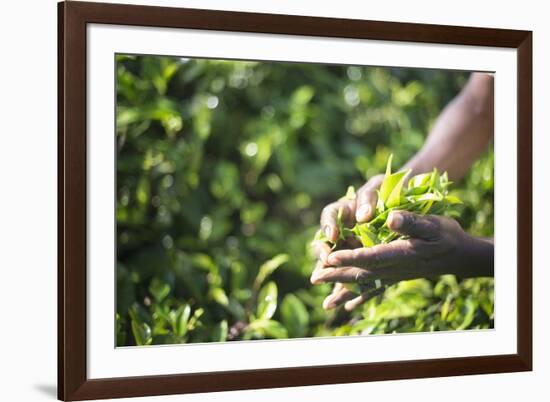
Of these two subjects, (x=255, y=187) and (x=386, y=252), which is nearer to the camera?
(x=386, y=252)

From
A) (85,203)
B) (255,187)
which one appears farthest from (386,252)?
(255,187)

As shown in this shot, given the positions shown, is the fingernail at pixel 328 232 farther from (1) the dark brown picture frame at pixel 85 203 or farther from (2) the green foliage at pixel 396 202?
(1) the dark brown picture frame at pixel 85 203

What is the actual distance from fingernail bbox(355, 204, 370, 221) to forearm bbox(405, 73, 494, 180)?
0.39ft

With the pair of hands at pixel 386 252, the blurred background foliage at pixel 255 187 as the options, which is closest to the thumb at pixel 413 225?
the pair of hands at pixel 386 252

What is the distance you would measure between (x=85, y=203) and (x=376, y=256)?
0.41 meters

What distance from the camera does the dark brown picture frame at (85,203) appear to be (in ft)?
3.80

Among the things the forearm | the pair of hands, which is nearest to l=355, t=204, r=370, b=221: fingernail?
the pair of hands

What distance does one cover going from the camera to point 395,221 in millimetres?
1298

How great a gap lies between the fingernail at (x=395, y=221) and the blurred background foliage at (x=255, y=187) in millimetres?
140

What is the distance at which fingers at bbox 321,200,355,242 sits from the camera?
4.31ft

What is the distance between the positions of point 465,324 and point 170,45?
61 centimetres

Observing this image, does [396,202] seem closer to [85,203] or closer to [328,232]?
[328,232]

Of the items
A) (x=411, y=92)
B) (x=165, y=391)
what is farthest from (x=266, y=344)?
(x=411, y=92)

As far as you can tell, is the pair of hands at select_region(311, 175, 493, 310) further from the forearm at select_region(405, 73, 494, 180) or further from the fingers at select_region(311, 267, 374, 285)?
the forearm at select_region(405, 73, 494, 180)
